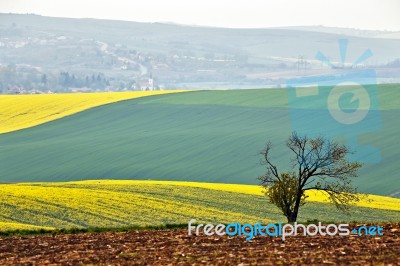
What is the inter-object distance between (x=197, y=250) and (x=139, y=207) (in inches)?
700

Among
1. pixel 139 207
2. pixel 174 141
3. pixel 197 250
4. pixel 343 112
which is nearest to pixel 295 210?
pixel 197 250

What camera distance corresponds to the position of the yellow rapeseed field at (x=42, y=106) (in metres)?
77.8

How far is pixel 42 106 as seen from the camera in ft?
278

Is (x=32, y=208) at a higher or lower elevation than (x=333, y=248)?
lower

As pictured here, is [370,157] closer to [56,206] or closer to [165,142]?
[165,142]

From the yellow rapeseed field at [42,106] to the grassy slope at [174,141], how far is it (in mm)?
2885

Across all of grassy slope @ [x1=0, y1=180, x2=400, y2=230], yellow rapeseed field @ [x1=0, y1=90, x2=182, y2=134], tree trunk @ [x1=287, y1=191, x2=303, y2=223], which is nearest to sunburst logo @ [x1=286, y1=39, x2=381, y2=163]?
grassy slope @ [x1=0, y1=180, x2=400, y2=230]

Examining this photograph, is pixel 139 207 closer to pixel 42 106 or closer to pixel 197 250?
pixel 197 250

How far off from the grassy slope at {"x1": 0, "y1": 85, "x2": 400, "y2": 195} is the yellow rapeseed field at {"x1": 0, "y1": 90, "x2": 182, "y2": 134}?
288cm

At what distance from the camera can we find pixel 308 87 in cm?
8762

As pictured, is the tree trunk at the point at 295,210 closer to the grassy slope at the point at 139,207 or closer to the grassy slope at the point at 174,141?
the grassy slope at the point at 139,207

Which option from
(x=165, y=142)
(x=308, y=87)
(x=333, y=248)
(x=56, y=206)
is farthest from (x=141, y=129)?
(x=333, y=248)

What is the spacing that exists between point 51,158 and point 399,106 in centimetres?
2351

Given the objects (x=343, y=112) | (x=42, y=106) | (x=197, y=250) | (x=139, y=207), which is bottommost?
(x=42, y=106)
